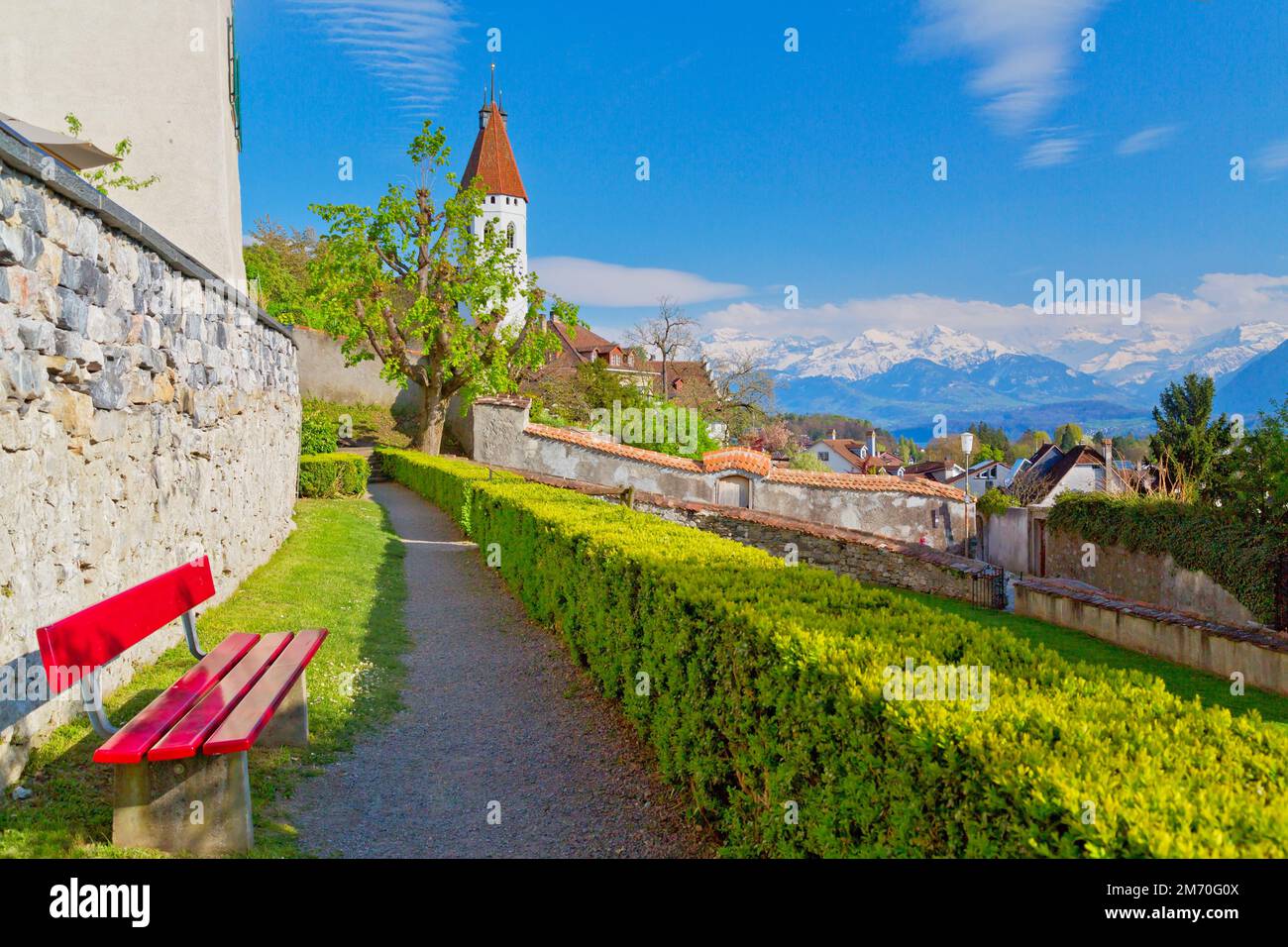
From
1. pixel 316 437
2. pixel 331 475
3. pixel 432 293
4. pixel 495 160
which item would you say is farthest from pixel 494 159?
pixel 331 475

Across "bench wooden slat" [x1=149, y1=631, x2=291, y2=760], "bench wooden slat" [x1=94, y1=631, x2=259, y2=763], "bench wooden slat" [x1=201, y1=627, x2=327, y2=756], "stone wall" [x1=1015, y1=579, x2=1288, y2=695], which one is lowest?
"stone wall" [x1=1015, y1=579, x2=1288, y2=695]

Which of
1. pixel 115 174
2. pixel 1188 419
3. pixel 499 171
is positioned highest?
pixel 499 171

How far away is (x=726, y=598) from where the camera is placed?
13.0 ft

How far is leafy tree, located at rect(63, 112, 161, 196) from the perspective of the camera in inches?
460

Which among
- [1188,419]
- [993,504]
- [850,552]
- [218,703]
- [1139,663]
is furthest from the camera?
[1188,419]

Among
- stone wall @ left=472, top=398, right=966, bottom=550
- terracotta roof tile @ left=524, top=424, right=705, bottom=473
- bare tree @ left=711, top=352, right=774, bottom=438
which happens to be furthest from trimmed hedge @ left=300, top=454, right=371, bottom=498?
bare tree @ left=711, top=352, right=774, bottom=438

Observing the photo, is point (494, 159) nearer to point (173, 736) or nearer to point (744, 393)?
point (744, 393)

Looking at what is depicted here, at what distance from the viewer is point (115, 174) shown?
43.6 ft

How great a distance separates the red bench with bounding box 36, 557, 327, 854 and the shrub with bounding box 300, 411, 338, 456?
16.5m

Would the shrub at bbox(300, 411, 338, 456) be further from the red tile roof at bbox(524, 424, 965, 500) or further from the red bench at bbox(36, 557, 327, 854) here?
the red bench at bbox(36, 557, 327, 854)

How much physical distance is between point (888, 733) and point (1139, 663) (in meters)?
10.1

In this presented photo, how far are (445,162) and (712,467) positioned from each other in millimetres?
12627
